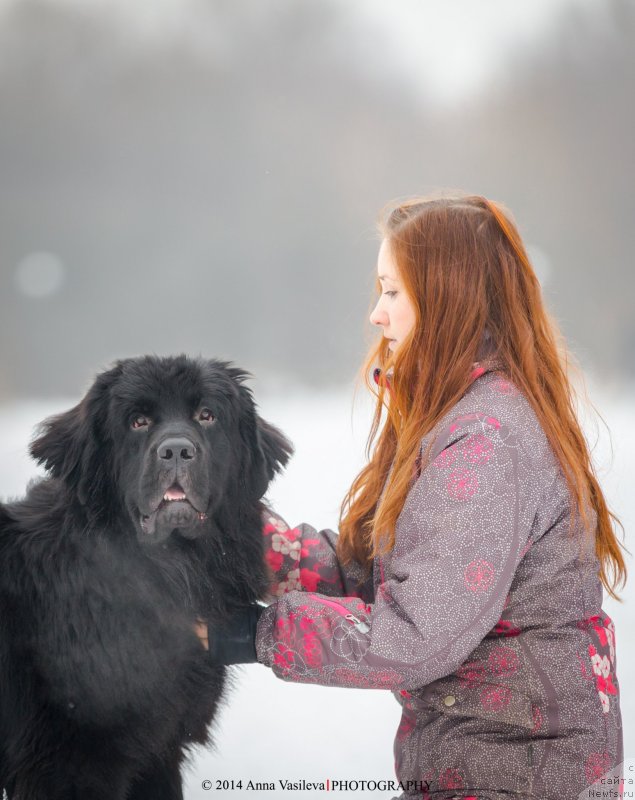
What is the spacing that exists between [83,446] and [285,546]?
620 millimetres

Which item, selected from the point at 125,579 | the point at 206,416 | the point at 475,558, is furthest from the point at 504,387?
the point at 125,579

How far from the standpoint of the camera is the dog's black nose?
1.96 metres

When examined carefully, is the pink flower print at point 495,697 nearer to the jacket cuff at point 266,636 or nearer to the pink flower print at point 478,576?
the pink flower print at point 478,576

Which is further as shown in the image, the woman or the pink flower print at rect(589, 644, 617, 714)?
the pink flower print at rect(589, 644, 617, 714)

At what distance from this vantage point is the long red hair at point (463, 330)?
199 cm

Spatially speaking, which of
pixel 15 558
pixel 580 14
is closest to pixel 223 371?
pixel 15 558

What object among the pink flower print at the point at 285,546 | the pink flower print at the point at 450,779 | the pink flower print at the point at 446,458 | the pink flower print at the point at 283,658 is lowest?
the pink flower print at the point at 450,779

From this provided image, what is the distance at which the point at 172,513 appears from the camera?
201cm

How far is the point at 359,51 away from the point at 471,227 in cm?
285

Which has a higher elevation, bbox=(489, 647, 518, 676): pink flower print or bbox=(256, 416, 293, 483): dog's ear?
bbox=(256, 416, 293, 483): dog's ear

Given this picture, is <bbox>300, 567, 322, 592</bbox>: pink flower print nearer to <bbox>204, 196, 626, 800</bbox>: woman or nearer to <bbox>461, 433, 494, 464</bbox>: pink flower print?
<bbox>204, 196, 626, 800</bbox>: woman

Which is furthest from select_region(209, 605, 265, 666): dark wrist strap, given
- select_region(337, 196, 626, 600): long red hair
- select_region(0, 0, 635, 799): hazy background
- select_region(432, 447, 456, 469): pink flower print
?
select_region(0, 0, 635, 799): hazy background

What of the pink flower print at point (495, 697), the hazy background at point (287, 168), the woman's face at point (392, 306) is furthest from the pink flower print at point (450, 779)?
the hazy background at point (287, 168)

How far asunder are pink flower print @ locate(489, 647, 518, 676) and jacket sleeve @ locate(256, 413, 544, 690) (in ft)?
0.39
